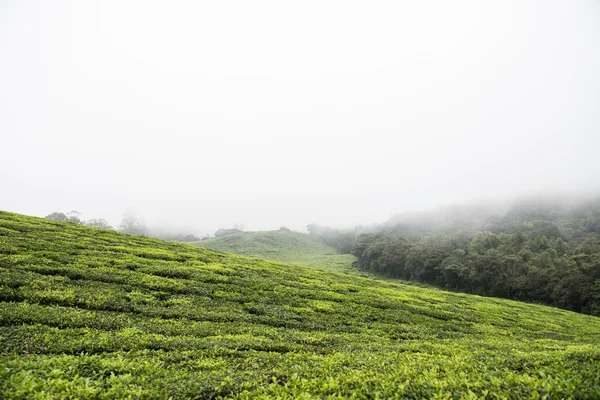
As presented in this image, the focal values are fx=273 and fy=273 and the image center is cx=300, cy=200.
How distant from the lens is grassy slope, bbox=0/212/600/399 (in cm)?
908

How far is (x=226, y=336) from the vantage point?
1611cm

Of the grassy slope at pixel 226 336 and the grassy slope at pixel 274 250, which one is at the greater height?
the grassy slope at pixel 226 336

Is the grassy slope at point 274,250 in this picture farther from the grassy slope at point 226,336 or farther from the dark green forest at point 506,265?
the grassy slope at point 226,336

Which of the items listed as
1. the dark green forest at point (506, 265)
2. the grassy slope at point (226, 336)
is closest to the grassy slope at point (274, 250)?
the dark green forest at point (506, 265)

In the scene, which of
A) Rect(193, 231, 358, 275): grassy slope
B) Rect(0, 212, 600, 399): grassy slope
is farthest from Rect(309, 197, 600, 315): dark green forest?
Rect(0, 212, 600, 399): grassy slope

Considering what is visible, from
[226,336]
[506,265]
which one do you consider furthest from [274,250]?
[226,336]

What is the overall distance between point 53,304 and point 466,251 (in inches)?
4678

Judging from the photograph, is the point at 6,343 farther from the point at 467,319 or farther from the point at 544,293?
the point at 544,293

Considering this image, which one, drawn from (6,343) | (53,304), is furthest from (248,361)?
(53,304)

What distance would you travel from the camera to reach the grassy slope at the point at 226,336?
9.08 metres

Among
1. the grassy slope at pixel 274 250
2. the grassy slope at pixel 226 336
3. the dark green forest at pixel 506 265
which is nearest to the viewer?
the grassy slope at pixel 226 336

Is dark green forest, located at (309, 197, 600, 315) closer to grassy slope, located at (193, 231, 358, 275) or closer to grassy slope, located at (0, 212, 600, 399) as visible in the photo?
grassy slope, located at (193, 231, 358, 275)

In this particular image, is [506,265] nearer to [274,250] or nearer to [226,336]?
[226,336]

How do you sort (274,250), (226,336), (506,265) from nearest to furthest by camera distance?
1. (226,336)
2. (506,265)
3. (274,250)
